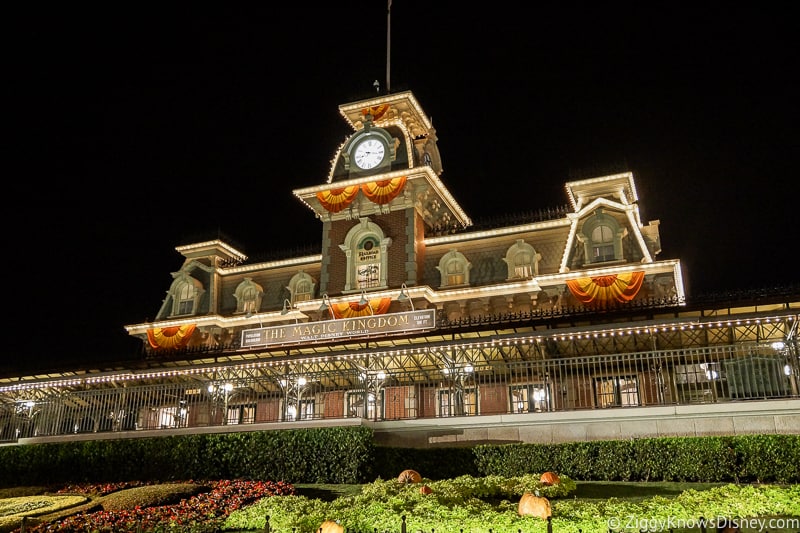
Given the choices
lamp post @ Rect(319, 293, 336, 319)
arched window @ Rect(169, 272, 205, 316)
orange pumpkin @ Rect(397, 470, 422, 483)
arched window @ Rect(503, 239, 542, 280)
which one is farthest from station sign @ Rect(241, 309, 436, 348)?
arched window @ Rect(169, 272, 205, 316)

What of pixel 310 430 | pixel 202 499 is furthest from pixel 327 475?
pixel 202 499

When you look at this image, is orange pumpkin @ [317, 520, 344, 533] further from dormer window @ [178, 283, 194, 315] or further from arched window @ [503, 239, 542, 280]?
dormer window @ [178, 283, 194, 315]

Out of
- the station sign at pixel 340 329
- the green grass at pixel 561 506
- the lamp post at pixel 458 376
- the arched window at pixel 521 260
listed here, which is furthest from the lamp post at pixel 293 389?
the arched window at pixel 521 260

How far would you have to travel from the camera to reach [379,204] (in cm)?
3950

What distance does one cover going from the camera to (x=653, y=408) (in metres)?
19.2

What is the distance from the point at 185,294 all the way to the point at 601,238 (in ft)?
85.4

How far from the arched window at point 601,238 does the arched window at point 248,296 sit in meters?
19.9

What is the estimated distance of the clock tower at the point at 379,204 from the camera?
38594mm

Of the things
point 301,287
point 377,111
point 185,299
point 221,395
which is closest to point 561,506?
point 221,395

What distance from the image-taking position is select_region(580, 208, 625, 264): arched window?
113 ft

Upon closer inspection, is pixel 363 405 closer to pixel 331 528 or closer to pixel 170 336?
pixel 331 528

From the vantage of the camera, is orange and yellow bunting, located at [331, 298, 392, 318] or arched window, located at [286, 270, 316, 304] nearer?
orange and yellow bunting, located at [331, 298, 392, 318]

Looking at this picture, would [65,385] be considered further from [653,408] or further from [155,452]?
[653,408]

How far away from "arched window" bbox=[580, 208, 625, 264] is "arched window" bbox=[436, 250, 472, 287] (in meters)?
6.61
